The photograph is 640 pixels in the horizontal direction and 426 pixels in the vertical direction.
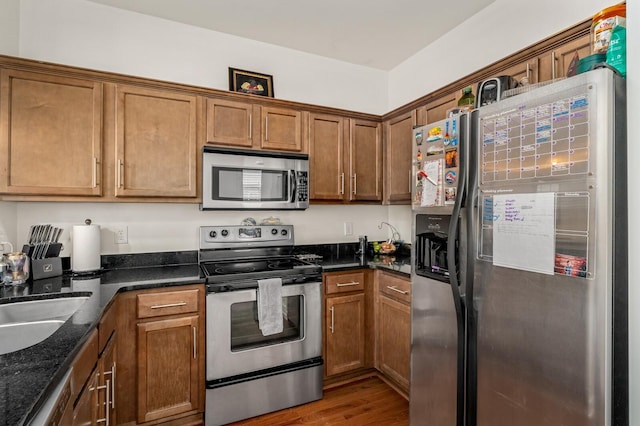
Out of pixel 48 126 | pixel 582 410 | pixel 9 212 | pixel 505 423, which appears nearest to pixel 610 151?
pixel 582 410

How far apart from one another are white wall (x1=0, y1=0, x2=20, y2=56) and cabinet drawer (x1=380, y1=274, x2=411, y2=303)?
2.86 meters

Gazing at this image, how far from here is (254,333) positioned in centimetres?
217

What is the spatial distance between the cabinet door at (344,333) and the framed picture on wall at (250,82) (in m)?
1.79

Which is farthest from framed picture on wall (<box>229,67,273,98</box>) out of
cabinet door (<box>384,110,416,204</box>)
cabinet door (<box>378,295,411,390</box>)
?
cabinet door (<box>378,295,411,390</box>)

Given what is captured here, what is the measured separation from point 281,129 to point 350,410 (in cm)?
210

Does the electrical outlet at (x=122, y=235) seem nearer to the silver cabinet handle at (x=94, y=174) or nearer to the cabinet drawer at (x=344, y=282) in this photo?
the silver cabinet handle at (x=94, y=174)

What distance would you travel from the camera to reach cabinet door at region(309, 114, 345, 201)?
2715 millimetres

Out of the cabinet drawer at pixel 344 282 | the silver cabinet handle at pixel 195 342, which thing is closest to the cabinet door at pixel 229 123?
the cabinet drawer at pixel 344 282

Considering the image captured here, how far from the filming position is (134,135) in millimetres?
2168

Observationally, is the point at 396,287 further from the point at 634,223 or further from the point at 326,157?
the point at 634,223

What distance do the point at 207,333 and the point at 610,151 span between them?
2122mm

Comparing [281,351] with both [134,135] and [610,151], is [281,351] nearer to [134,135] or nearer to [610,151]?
[134,135]

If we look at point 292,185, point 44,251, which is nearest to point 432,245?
point 292,185

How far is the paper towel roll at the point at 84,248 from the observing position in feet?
6.81
